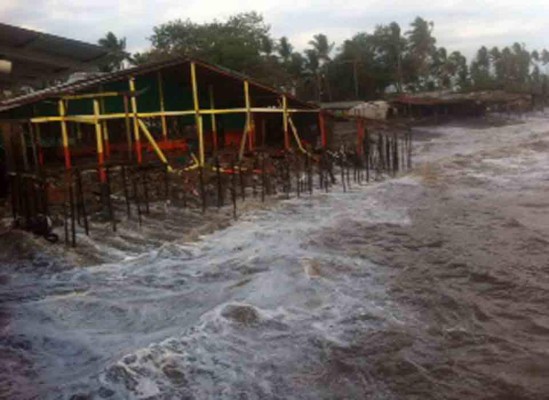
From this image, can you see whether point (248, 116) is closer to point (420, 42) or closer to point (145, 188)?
point (145, 188)

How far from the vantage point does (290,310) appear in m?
7.66

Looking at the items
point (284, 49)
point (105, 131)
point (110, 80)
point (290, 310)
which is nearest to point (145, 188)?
point (110, 80)

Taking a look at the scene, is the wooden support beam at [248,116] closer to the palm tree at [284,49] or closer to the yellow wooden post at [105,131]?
the yellow wooden post at [105,131]

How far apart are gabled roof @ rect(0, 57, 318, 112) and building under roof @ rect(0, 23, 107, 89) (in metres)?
5.58

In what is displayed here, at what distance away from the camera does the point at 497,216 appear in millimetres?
13664

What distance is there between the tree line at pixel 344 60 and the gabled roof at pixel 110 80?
18621 mm

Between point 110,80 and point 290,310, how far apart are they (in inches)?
389

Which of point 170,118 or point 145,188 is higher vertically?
point 170,118

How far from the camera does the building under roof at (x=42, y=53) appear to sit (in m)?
5.80

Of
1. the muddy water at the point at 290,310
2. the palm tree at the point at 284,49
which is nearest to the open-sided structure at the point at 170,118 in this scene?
the muddy water at the point at 290,310

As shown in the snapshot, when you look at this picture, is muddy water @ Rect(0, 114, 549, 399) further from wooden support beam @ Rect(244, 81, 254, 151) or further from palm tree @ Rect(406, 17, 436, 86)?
palm tree @ Rect(406, 17, 436, 86)

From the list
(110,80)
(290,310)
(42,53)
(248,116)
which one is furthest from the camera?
(248,116)

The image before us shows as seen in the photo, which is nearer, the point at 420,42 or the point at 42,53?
the point at 42,53

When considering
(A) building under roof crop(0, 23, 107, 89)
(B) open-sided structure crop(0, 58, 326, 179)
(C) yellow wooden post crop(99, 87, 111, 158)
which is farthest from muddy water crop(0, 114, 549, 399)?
(C) yellow wooden post crop(99, 87, 111, 158)
